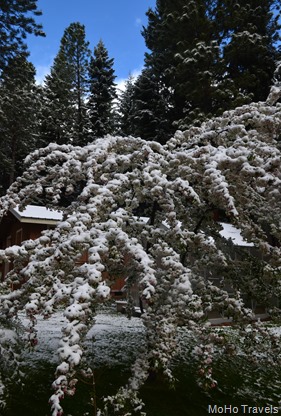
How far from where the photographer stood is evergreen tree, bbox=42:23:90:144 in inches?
1268

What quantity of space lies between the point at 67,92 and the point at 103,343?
29.7 m

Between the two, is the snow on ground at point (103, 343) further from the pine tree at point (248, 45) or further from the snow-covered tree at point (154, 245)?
the pine tree at point (248, 45)

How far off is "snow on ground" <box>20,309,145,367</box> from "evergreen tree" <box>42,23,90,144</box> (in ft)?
76.8

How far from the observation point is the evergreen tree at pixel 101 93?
99.5ft

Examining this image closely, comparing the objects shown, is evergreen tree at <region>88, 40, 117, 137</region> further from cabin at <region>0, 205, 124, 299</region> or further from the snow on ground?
the snow on ground

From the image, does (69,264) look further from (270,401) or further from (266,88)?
(266,88)

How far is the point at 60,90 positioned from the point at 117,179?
1268 inches

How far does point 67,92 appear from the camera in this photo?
33.7 meters

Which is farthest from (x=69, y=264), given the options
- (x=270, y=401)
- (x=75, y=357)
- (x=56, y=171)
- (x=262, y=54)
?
(x=262, y=54)

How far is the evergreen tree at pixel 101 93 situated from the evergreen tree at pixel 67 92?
4.76 ft

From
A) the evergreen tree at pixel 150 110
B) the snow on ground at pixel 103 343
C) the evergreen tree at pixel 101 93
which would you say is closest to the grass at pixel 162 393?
the snow on ground at pixel 103 343

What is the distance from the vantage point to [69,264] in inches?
134

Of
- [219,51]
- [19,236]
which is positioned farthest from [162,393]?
[219,51]

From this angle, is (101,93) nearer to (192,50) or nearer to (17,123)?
(17,123)
